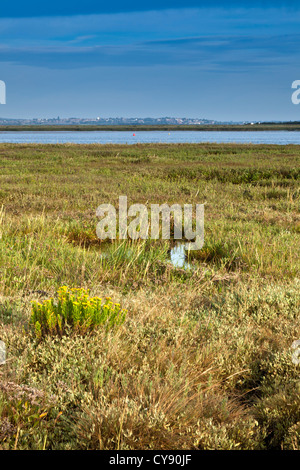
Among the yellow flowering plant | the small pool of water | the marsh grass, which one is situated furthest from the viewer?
the small pool of water

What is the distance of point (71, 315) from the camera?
407 cm

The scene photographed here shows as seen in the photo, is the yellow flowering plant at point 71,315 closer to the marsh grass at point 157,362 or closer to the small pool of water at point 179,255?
the marsh grass at point 157,362

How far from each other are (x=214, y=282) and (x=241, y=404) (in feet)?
10.3

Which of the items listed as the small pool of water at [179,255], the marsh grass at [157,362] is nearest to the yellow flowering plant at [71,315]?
the marsh grass at [157,362]

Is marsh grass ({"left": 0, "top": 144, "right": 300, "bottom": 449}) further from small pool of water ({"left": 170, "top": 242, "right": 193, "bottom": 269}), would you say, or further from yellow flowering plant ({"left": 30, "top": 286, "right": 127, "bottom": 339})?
small pool of water ({"left": 170, "top": 242, "right": 193, "bottom": 269})

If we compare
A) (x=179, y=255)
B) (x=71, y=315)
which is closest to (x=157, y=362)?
(x=71, y=315)

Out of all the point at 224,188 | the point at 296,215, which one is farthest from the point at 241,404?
the point at 224,188

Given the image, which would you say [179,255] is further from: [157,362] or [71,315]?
[157,362]

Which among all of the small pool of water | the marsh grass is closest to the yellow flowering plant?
the marsh grass

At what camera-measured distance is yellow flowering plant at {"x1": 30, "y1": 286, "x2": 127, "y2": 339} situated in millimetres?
3875

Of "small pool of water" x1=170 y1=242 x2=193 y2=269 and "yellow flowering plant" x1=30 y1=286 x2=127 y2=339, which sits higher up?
"yellow flowering plant" x1=30 y1=286 x2=127 y2=339

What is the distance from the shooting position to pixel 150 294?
219 inches

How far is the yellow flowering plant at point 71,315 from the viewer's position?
→ 12.7 ft

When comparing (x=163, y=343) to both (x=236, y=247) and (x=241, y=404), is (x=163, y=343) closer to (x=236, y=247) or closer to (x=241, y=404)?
(x=241, y=404)
